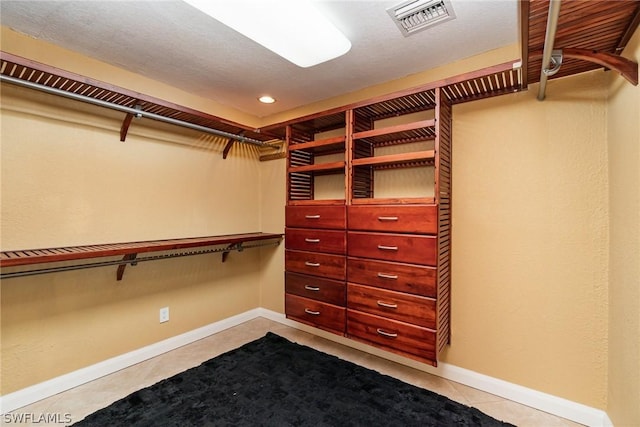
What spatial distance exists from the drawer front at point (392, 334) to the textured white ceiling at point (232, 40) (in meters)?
1.86

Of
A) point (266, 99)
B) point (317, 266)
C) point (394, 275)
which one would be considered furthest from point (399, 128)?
point (266, 99)

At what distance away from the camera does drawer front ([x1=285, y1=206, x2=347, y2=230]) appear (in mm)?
2188

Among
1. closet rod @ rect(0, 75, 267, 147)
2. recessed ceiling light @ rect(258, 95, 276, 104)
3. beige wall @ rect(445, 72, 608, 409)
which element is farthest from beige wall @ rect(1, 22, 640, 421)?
recessed ceiling light @ rect(258, 95, 276, 104)

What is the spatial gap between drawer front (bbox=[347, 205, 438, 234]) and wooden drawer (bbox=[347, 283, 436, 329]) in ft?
1.43

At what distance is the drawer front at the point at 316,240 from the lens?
86.1 inches

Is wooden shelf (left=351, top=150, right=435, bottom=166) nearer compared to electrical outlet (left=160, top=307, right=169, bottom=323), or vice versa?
wooden shelf (left=351, top=150, right=435, bottom=166)

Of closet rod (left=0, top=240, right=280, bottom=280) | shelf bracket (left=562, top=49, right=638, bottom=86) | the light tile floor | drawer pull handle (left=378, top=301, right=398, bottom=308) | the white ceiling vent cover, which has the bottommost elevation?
the light tile floor

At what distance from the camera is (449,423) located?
5.36ft

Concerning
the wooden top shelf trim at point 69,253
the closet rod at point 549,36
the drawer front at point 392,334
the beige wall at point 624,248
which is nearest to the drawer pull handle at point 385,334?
the drawer front at point 392,334

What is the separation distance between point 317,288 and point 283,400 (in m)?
0.80

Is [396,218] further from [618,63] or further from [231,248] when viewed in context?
[231,248]

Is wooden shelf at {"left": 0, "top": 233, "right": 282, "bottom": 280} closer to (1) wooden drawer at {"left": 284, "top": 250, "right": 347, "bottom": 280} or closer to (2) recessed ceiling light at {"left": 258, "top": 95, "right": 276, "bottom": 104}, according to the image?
(1) wooden drawer at {"left": 284, "top": 250, "right": 347, "bottom": 280}

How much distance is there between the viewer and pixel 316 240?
7.66 ft

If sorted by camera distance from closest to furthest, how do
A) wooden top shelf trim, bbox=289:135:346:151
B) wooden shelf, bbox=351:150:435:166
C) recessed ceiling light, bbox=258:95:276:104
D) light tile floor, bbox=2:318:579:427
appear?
light tile floor, bbox=2:318:579:427, wooden shelf, bbox=351:150:435:166, wooden top shelf trim, bbox=289:135:346:151, recessed ceiling light, bbox=258:95:276:104
